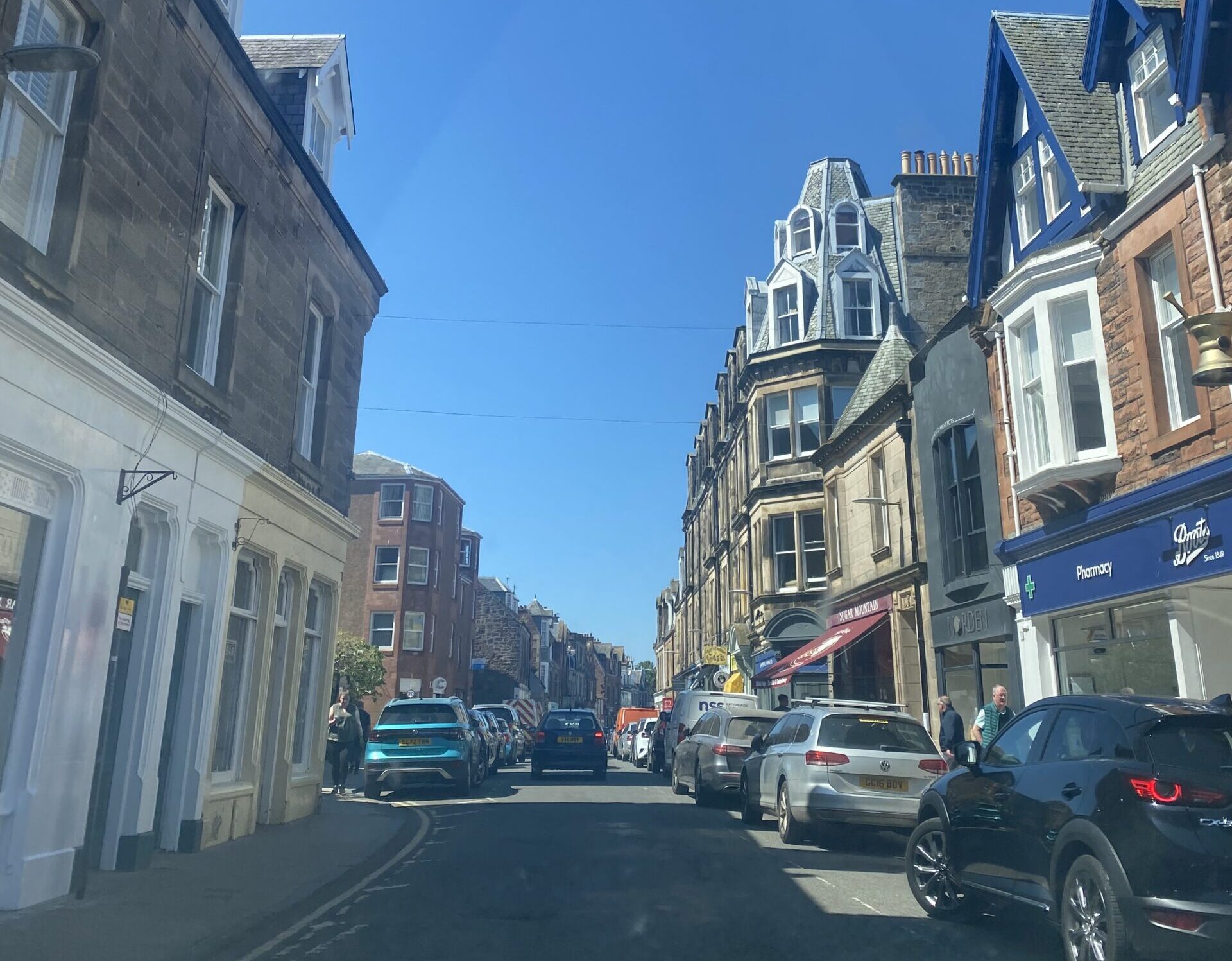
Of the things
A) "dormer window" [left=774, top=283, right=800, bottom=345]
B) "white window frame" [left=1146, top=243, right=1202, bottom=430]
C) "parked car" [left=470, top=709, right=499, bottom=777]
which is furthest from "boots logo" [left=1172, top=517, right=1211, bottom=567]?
"dormer window" [left=774, top=283, right=800, bottom=345]

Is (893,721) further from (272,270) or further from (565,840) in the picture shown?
(272,270)

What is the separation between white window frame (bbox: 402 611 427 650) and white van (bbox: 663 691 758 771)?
25894 mm

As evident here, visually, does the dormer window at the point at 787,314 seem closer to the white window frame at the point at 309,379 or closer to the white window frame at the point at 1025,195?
the white window frame at the point at 1025,195

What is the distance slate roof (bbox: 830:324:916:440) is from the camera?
25.5m

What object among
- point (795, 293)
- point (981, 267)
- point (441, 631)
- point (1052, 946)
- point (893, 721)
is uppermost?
point (795, 293)

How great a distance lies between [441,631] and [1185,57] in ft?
144

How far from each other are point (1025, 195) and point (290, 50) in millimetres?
11912

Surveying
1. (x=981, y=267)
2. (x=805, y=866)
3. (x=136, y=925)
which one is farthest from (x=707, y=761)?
(x=136, y=925)

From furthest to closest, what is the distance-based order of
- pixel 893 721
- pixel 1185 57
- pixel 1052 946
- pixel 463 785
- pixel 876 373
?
pixel 876 373
pixel 463 785
pixel 893 721
pixel 1185 57
pixel 1052 946

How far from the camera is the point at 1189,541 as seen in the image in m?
11.3

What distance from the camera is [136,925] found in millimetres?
7094

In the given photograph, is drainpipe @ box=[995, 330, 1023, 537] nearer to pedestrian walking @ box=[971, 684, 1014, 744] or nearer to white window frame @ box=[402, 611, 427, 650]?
pedestrian walking @ box=[971, 684, 1014, 744]

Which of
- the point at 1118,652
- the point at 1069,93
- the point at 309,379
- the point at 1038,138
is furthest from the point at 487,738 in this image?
the point at 1069,93

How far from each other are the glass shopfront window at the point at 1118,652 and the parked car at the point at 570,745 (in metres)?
12.3
